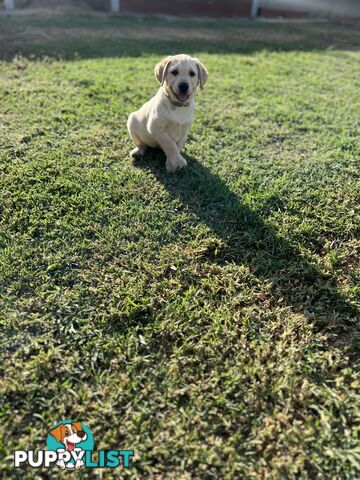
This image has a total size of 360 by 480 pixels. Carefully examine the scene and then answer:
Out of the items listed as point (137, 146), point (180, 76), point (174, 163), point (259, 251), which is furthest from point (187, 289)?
point (137, 146)

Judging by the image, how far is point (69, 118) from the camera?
17.0 feet

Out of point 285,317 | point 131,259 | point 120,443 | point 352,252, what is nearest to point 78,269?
point 131,259

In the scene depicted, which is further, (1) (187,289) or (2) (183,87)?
(2) (183,87)

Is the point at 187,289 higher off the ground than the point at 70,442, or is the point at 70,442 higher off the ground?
the point at 187,289

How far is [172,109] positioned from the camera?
3.71m

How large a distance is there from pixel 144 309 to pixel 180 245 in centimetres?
74

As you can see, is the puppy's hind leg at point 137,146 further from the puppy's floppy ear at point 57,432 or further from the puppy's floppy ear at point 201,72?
the puppy's floppy ear at point 57,432

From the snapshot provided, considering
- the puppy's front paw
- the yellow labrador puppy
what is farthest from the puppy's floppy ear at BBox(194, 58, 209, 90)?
the puppy's front paw

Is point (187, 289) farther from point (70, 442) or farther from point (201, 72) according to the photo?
point (201, 72)

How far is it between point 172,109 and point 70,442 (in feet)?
9.50

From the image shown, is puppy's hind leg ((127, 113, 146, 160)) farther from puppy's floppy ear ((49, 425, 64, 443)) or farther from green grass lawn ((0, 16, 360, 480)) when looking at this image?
puppy's floppy ear ((49, 425, 64, 443))

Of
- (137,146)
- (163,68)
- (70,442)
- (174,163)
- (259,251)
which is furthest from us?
(137,146)

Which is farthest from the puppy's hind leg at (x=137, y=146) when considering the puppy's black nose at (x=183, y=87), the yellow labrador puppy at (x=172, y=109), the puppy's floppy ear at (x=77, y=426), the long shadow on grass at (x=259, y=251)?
the puppy's floppy ear at (x=77, y=426)

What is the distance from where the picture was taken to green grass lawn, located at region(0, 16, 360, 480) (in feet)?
7.04
